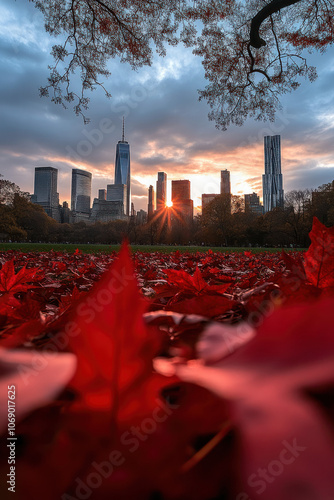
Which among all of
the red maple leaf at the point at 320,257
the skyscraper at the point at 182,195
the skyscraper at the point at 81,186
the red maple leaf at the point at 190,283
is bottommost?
the red maple leaf at the point at 190,283

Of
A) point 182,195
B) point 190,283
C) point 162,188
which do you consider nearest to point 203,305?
point 190,283

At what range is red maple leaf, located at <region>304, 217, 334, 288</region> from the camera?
413mm

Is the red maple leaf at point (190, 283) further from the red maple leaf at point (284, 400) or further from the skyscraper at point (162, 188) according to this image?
the skyscraper at point (162, 188)

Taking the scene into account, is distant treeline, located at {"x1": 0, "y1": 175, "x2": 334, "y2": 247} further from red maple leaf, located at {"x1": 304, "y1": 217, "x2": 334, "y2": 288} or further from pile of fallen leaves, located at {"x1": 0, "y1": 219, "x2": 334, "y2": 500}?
pile of fallen leaves, located at {"x1": 0, "y1": 219, "x2": 334, "y2": 500}

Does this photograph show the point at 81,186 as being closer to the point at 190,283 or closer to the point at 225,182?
the point at 225,182

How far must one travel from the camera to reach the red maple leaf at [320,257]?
1.36 ft

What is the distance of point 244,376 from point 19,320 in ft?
1.25

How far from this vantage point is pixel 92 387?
175 mm

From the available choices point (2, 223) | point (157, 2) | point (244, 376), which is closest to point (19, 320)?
point (244, 376)

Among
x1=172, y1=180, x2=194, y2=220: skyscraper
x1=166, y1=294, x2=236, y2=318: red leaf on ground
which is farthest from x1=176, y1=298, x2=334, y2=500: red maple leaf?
x1=172, y1=180, x2=194, y2=220: skyscraper

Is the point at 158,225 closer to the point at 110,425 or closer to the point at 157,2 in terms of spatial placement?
the point at 157,2

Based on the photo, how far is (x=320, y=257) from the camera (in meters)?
0.43

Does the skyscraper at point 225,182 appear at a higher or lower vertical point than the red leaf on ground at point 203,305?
higher

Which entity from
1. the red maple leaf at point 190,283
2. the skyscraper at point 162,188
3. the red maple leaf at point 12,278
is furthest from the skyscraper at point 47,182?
the red maple leaf at point 190,283
